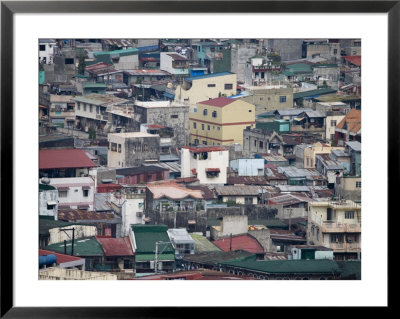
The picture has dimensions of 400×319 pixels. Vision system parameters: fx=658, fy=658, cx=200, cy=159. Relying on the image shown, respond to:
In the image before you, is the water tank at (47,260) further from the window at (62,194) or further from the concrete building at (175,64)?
the concrete building at (175,64)

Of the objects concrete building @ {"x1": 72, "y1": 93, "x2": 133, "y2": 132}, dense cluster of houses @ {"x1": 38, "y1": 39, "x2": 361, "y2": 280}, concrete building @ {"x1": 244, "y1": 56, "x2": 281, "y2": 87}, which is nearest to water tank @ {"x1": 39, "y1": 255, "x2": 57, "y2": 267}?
dense cluster of houses @ {"x1": 38, "y1": 39, "x2": 361, "y2": 280}

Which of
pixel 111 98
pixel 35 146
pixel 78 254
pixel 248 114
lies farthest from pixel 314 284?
pixel 111 98

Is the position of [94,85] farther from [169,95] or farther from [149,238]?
[149,238]

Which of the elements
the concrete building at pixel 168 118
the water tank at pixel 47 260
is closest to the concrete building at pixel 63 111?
the concrete building at pixel 168 118

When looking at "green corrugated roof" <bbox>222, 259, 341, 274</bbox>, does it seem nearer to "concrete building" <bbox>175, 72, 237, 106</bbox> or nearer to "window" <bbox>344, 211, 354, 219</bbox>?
"window" <bbox>344, 211, 354, 219</bbox>

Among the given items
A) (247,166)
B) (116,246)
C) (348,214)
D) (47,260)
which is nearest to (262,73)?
(247,166)
